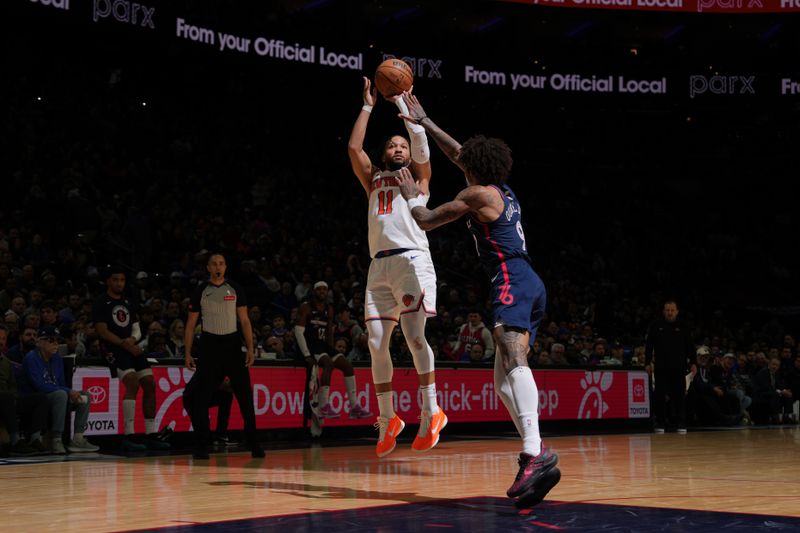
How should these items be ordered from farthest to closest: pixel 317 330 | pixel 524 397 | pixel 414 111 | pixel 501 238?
pixel 317 330 → pixel 414 111 → pixel 501 238 → pixel 524 397

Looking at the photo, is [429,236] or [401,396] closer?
[401,396]

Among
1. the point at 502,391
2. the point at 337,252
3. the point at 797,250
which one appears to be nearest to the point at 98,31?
the point at 337,252

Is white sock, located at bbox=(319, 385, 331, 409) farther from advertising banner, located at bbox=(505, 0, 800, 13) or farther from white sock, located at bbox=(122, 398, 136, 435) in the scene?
advertising banner, located at bbox=(505, 0, 800, 13)

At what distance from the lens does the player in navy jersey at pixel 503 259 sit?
231 inches

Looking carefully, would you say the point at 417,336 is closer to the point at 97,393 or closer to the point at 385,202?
the point at 385,202

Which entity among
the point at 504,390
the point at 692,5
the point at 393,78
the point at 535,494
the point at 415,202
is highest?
the point at 692,5

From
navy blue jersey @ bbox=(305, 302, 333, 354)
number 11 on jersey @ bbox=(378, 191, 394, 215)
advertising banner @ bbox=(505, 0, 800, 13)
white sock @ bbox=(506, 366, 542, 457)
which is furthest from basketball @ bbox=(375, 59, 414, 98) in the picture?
advertising banner @ bbox=(505, 0, 800, 13)

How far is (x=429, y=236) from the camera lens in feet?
83.9

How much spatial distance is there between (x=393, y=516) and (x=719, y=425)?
45.2 ft

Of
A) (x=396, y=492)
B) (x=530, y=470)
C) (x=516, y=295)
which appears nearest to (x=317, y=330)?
(x=396, y=492)

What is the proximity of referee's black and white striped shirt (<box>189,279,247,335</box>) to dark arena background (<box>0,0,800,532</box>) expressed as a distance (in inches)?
55.2

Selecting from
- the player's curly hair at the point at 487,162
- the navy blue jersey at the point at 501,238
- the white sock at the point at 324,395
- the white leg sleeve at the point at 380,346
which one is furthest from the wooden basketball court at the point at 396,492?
the white sock at the point at 324,395

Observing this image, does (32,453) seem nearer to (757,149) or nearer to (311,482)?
(311,482)

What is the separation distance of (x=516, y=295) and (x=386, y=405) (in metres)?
2.08
